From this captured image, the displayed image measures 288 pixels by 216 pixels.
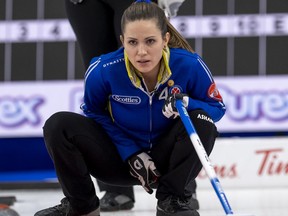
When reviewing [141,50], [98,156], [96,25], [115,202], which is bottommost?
[115,202]

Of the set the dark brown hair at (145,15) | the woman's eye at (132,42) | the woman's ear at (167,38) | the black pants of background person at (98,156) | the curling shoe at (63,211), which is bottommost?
the curling shoe at (63,211)

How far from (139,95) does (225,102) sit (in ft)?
4.82

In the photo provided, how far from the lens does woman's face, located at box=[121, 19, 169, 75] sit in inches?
78.5

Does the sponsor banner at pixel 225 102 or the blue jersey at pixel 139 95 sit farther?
the sponsor banner at pixel 225 102

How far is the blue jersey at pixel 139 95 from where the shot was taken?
6.88ft

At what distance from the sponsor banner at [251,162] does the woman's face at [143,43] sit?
1358 mm

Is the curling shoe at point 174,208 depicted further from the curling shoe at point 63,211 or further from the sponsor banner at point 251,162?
the sponsor banner at point 251,162

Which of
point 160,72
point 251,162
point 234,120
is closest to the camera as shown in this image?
point 160,72

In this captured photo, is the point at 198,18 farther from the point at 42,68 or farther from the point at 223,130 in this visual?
the point at 42,68

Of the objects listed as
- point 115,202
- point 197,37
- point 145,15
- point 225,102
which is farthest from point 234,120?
point 145,15

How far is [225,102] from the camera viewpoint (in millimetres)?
3521

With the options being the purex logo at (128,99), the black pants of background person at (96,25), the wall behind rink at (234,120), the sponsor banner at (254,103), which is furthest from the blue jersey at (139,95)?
the sponsor banner at (254,103)

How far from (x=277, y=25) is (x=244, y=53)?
0.66 feet

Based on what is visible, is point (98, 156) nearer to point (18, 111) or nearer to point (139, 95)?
point (139, 95)
